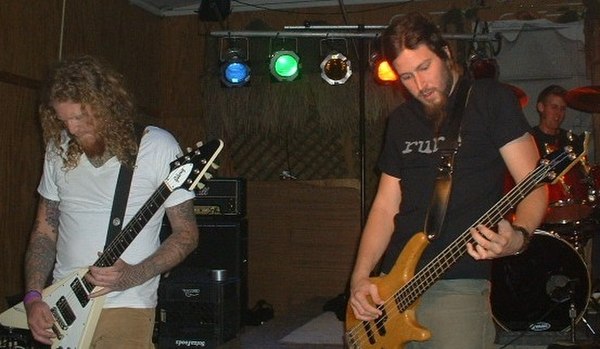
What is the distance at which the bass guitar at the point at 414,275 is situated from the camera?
2.63m

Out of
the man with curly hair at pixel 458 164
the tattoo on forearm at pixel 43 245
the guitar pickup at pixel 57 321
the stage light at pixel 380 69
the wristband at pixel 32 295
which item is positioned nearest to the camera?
the man with curly hair at pixel 458 164

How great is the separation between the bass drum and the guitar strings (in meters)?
3.04

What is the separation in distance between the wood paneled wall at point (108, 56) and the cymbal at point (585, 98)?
4.97 ft

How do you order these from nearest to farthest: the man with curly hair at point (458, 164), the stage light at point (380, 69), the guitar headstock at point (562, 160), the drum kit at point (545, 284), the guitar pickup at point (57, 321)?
the guitar headstock at point (562, 160) → the man with curly hair at point (458, 164) → the guitar pickup at point (57, 321) → the drum kit at point (545, 284) → the stage light at point (380, 69)

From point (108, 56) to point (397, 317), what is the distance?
588 centimetres

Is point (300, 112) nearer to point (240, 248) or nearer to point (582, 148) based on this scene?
point (240, 248)

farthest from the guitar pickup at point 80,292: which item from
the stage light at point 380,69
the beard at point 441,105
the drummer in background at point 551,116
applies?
the drummer in background at point 551,116

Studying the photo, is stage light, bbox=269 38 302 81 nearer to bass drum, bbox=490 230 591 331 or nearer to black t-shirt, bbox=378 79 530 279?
bass drum, bbox=490 230 591 331

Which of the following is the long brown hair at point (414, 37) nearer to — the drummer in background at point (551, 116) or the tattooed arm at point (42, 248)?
the tattooed arm at point (42, 248)

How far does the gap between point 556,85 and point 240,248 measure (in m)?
3.61

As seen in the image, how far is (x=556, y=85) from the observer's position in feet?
26.1

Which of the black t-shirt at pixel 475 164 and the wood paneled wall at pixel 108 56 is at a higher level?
the wood paneled wall at pixel 108 56

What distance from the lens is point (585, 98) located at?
683 centimetres

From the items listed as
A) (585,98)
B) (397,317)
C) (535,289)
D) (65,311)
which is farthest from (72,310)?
(585,98)
